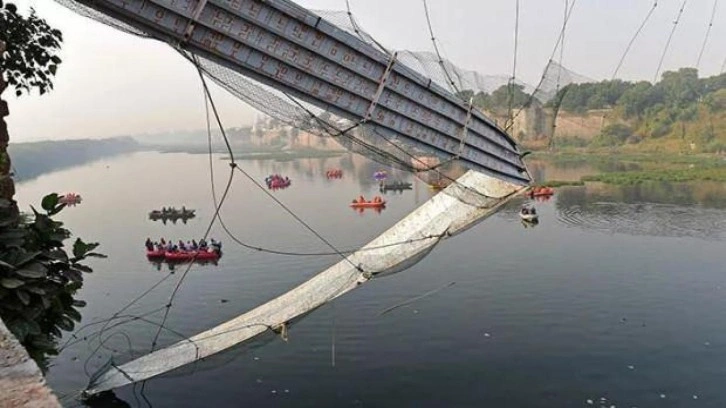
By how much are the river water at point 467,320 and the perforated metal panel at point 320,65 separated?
5.73m

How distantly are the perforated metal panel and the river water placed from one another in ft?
18.8

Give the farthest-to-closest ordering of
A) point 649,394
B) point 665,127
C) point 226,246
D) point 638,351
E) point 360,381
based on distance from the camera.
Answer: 1. point 665,127
2. point 226,246
3. point 638,351
4. point 360,381
5. point 649,394

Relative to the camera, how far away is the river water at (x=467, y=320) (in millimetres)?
15938

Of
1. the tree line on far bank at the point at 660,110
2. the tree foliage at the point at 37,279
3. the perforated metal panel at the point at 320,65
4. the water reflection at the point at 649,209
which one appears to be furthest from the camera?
the tree line on far bank at the point at 660,110

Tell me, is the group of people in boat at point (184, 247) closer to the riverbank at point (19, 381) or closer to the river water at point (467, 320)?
the river water at point (467, 320)

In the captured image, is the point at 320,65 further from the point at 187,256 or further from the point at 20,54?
the point at 187,256

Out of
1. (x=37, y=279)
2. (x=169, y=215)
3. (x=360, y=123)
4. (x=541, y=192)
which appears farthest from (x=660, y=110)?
(x=37, y=279)

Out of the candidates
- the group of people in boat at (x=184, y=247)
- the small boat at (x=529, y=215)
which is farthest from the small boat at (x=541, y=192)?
the group of people in boat at (x=184, y=247)

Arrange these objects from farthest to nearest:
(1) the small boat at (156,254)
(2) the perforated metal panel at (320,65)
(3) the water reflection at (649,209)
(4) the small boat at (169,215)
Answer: (4) the small boat at (169,215) < (3) the water reflection at (649,209) < (1) the small boat at (156,254) < (2) the perforated metal panel at (320,65)

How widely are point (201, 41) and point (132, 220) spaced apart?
4429cm

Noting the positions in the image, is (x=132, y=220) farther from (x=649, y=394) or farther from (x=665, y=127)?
(x=665, y=127)

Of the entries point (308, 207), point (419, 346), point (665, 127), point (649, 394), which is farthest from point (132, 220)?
point (665, 127)

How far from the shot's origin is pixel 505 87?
13.5 metres

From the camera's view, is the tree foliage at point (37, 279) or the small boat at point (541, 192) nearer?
the tree foliage at point (37, 279)
